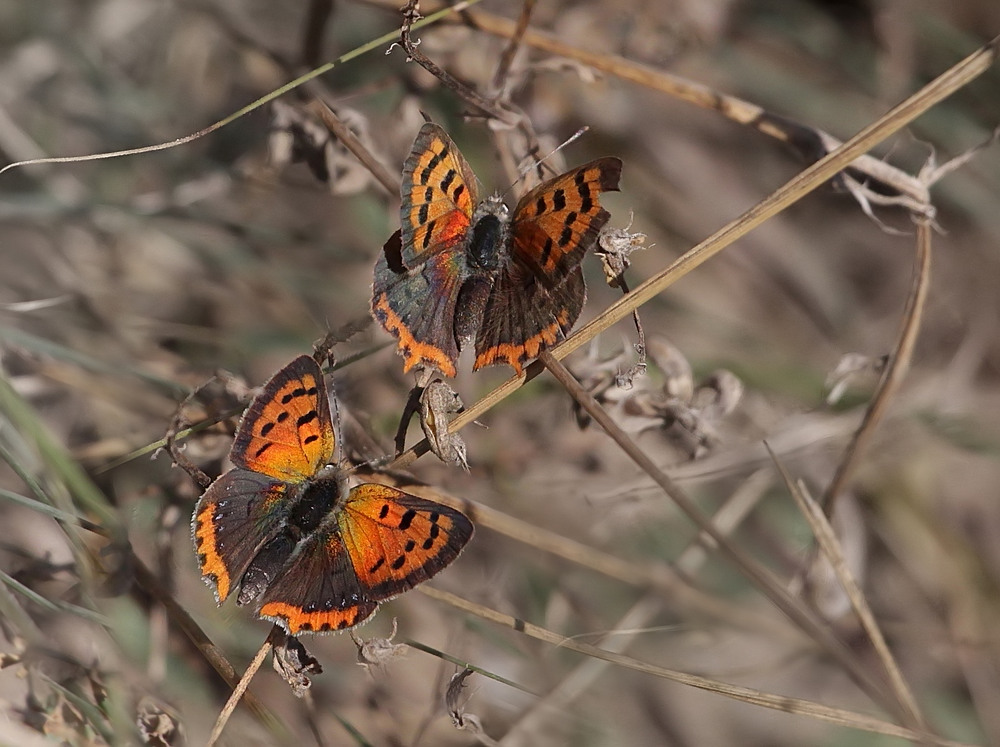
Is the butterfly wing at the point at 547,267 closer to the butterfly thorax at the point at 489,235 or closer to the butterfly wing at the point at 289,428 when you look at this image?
the butterfly thorax at the point at 489,235

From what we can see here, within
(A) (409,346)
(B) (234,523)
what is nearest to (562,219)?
(A) (409,346)

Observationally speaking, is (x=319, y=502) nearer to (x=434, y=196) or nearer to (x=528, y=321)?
(x=528, y=321)

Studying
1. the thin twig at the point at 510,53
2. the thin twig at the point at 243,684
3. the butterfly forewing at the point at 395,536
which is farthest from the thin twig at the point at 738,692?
the thin twig at the point at 510,53

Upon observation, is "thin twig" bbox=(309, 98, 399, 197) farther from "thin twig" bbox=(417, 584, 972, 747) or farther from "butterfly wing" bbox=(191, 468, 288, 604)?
"thin twig" bbox=(417, 584, 972, 747)

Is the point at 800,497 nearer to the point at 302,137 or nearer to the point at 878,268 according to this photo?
the point at 302,137

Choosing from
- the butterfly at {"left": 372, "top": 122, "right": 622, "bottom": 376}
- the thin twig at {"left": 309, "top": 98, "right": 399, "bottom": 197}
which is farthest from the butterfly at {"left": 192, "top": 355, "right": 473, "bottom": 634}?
the thin twig at {"left": 309, "top": 98, "right": 399, "bottom": 197}

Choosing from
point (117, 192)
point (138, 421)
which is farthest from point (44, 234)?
point (138, 421)
